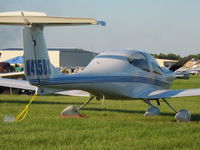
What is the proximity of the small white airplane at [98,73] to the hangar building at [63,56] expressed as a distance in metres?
67.5

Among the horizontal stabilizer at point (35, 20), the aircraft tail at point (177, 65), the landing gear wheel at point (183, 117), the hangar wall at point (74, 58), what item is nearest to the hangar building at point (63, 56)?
the hangar wall at point (74, 58)

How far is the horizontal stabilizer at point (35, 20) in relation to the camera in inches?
403

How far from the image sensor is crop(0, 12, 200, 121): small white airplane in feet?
35.5

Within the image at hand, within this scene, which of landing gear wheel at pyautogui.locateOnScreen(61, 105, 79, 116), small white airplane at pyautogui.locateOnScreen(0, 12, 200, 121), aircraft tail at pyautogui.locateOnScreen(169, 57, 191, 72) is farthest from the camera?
aircraft tail at pyautogui.locateOnScreen(169, 57, 191, 72)

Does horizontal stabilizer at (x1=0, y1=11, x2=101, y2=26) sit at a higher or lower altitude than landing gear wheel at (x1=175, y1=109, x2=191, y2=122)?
higher

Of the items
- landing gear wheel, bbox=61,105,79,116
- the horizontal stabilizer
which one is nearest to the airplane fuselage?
landing gear wheel, bbox=61,105,79,116

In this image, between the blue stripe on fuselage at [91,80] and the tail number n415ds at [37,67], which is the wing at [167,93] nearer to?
the blue stripe on fuselage at [91,80]

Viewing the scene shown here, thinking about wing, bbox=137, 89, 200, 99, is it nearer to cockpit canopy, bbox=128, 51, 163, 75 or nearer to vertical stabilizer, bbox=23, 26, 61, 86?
cockpit canopy, bbox=128, 51, 163, 75

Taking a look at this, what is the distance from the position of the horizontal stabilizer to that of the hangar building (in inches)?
2801

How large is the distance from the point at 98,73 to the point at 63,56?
74.7m

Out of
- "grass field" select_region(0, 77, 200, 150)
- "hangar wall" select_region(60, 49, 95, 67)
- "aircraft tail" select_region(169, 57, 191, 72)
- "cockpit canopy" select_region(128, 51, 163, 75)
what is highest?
"cockpit canopy" select_region(128, 51, 163, 75)

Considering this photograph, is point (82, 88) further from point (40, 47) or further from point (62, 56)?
point (62, 56)

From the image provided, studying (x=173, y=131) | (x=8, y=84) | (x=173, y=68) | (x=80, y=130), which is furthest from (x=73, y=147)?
(x=173, y=68)

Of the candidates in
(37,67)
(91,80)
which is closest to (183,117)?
(91,80)
